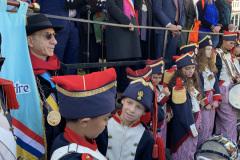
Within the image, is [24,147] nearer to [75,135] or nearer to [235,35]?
[75,135]

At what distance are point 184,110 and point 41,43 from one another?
2.22 m

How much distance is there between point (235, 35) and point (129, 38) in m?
2.78

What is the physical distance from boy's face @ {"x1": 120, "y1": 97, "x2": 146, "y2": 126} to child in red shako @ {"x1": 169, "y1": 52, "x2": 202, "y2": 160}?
4.27ft

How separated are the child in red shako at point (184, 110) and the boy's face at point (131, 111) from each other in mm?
1301

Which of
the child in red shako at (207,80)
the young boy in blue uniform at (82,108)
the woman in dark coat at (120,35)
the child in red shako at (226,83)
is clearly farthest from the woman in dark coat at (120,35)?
Answer: the young boy in blue uniform at (82,108)

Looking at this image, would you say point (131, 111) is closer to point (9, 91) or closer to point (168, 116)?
point (9, 91)

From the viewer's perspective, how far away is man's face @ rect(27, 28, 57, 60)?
203 centimetres

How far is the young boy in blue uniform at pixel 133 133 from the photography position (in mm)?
2205

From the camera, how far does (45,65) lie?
203 centimetres

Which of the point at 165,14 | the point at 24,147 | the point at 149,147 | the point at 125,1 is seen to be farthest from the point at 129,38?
the point at 24,147

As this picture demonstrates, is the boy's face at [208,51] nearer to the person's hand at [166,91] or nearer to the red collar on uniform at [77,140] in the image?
the person's hand at [166,91]

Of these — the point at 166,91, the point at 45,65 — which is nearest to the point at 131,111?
the point at 45,65

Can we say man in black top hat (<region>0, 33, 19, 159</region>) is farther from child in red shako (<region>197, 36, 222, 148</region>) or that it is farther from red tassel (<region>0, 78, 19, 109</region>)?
child in red shako (<region>197, 36, 222, 148</region>)

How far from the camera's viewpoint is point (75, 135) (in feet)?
4.90
